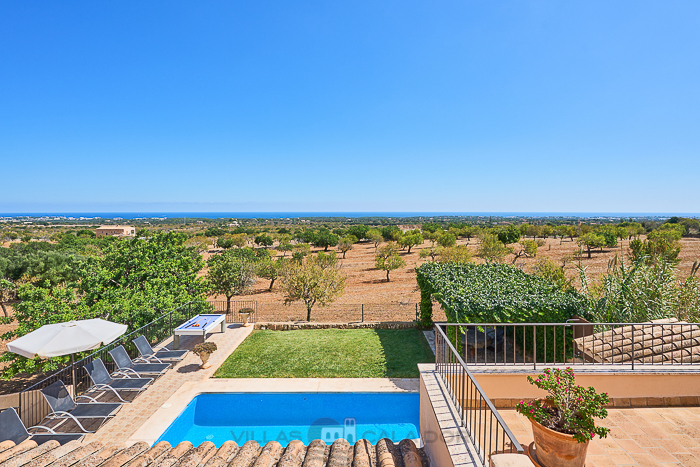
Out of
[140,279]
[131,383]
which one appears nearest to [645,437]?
[131,383]

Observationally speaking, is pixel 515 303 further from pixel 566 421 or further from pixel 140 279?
pixel 140 279

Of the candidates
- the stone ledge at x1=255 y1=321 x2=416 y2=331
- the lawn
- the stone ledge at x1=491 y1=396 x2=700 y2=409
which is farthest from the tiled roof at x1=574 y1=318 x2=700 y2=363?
the stone ledge at x1=255 y1=321 x2=416 y2=331

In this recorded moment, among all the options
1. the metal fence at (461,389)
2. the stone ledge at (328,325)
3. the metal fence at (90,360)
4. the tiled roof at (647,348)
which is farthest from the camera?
the stone ledge at (328,325)

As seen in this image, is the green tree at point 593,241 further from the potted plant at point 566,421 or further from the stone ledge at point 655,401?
the potted plant at point 566,421

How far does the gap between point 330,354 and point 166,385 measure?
15.2ft

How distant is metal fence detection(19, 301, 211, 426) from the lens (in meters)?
6.18

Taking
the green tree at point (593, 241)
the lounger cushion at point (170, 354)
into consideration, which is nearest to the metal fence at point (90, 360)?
the lounger cushion at point (170, 354)

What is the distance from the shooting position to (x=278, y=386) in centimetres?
861

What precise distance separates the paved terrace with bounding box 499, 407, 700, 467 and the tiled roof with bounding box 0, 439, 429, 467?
8.01 feet

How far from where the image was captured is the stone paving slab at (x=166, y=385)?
6.64m

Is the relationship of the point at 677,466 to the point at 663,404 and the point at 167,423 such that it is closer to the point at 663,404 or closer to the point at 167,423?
the point at 663,404

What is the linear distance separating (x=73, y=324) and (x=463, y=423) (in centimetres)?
824

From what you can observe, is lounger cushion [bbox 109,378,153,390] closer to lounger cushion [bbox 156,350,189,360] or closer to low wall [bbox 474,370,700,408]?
lounger cushion [bbox 156,350,189,360]

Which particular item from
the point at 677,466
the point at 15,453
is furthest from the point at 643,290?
the point at 15,453
